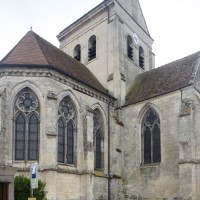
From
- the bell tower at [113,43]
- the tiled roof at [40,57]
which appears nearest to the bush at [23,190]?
the tiled roof at [40,57]

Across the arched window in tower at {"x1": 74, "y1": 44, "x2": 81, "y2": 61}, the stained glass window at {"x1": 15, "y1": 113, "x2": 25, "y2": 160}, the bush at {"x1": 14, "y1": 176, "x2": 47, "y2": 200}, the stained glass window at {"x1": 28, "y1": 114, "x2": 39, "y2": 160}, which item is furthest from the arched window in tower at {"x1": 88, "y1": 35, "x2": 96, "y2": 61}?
the bush at {"x1": 14, "y1": 176, "x2": 47, "y2": 200}

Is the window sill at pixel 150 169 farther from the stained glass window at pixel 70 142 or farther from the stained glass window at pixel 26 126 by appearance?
the stained glass window at pixel 26 126

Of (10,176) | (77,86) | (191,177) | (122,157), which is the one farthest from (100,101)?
(10,176)

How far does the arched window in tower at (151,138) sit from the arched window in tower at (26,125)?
7410 mm

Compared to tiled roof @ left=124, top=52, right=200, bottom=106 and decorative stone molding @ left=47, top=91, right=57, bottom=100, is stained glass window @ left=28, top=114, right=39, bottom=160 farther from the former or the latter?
tiled roof @ left=124, top=52, right=200, bottom=106

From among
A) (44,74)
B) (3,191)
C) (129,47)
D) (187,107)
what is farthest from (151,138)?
(3,191)

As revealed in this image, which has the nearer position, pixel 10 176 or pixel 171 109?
pixel 10 176

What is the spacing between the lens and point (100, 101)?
2303 cm

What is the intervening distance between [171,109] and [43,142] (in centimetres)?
791

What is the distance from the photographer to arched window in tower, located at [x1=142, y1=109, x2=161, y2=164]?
2222cm

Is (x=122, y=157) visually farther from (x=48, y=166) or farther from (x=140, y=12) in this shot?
(x=140, y=12)

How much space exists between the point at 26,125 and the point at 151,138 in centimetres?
803

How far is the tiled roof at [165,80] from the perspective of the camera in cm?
2209

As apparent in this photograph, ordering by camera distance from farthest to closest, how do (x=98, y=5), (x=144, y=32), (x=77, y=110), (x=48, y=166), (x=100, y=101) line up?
(x=144, y=32), (x=98, y=5), (x=100, y=101), (x=77, y=110), (x=48, y=166)
